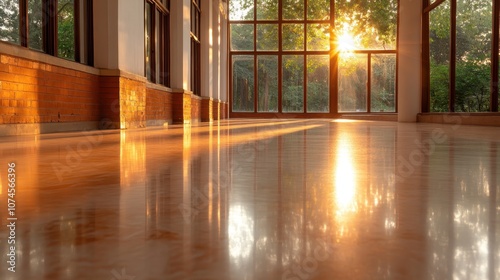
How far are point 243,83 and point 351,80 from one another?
15.9 feet

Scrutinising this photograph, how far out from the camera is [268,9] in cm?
2211

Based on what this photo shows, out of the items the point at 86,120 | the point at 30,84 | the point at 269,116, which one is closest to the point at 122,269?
the point at 30,84

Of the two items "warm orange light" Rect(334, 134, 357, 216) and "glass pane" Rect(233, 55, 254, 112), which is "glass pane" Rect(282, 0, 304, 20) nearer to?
"glass pane" Rect(233, 55, 254, 112)

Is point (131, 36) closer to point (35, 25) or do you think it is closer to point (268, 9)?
point (35, 25)

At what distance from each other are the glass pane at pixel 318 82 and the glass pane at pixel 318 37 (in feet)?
1.43

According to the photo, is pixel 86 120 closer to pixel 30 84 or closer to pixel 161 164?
pixel 30 84

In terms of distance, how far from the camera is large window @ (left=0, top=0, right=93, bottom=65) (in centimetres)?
489

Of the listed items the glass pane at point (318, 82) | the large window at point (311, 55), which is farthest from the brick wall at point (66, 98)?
the glass pane at point (318, 82)

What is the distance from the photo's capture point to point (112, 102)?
6902 millimetres

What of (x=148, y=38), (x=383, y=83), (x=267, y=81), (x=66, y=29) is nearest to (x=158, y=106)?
(x=148, y=38)

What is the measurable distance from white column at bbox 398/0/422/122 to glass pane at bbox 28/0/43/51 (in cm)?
969

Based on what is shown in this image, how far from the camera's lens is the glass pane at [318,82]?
21688 mm

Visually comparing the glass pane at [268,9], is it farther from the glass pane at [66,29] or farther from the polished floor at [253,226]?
the polished floor at [253,226]

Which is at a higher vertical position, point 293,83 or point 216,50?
point 216,50
